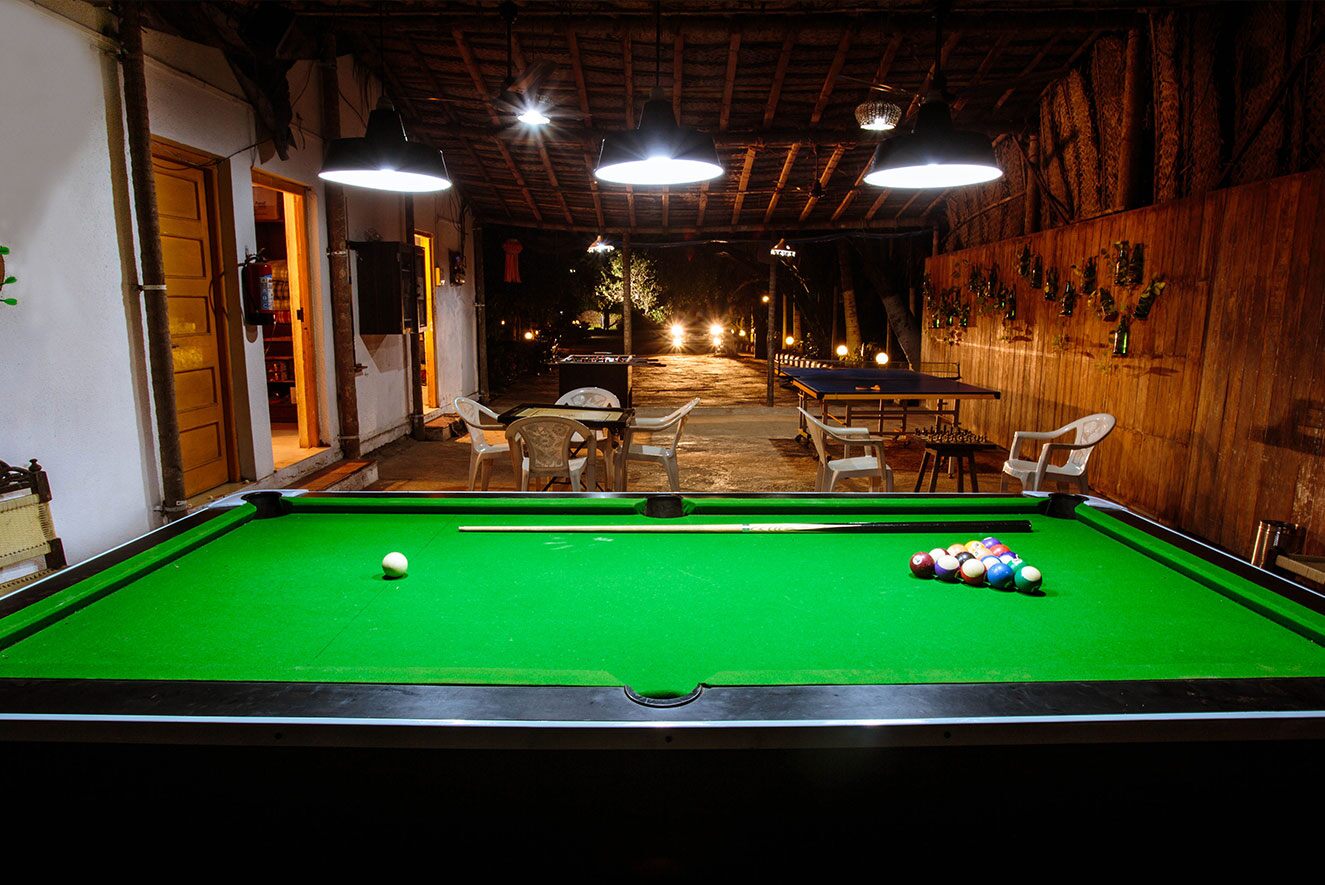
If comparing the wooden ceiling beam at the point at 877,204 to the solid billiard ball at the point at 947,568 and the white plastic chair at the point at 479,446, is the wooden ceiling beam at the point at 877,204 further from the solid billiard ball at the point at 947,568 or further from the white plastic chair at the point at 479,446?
the solid billiard ball at the point at 947,568

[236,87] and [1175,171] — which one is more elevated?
[236,87]

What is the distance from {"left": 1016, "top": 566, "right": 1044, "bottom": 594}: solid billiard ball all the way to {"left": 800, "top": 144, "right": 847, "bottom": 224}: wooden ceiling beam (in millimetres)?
8469

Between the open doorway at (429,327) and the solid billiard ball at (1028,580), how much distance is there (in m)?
9.37

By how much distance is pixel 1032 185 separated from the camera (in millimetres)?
8359

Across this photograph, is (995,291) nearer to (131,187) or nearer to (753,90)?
(753,90)

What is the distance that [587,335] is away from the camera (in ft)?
88.3


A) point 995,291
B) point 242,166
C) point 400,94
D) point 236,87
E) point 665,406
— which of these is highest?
point 400,94

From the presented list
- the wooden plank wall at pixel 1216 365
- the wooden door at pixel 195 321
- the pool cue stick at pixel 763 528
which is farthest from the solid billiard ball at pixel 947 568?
the wooden door at pixel 195 321

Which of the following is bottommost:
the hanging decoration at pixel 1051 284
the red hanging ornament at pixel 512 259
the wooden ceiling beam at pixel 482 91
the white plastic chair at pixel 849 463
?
the white plastic chair at pixel 849 463

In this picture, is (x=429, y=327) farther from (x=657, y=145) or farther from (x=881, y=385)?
(x=657, y=145)

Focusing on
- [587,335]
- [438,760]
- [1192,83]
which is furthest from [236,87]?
[587,335]

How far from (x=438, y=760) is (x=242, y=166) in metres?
5.71

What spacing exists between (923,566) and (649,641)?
0.86m

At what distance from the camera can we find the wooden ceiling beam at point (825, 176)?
32.1 feet
